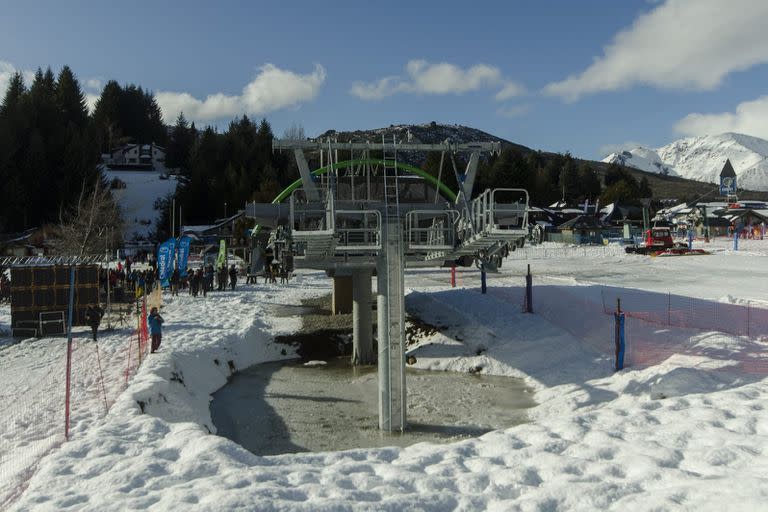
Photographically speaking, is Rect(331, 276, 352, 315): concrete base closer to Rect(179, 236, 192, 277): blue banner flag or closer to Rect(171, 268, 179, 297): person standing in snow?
Rect(179, 236, 192, 277): blue banner flag

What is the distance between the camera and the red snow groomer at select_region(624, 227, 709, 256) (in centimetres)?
4566

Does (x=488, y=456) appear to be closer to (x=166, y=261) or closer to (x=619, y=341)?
(x=619, y=341)

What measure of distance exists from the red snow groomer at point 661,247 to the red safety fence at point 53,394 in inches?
1543

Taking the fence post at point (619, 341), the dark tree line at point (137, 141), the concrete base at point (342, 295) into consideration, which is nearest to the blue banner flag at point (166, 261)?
the concrete base at point (342, 295)

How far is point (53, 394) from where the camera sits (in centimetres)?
1322

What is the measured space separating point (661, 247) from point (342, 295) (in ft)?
106

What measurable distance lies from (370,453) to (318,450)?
10.8 feet

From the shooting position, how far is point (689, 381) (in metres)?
13.2

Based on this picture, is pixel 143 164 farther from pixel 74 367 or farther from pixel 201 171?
pixel 74 367

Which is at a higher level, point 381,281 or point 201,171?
point 201,171

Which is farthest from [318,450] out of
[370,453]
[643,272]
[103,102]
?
[103,102]

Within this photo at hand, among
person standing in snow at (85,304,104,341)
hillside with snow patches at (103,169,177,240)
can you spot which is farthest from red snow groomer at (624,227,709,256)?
hillside with snow patches at (103,169,177,240)

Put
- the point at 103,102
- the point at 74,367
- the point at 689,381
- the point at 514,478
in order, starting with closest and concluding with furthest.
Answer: the point at 514,478
the point at 689,381
the point at 74,367
the point at 103,102

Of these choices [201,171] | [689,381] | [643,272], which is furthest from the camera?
[201,171]
